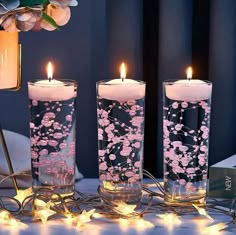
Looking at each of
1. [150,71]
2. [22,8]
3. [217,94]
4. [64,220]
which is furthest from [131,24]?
[64,220]

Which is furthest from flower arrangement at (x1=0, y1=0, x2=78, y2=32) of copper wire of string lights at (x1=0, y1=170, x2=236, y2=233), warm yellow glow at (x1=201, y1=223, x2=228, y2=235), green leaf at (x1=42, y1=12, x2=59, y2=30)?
warm yellow glow at (x1=201, y1=223, x2=228, y2=235)

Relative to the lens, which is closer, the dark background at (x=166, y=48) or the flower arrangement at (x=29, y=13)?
the flower arrangement at (x=29, y=13)

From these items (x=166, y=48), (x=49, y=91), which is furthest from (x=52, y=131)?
(x=166, y=48)

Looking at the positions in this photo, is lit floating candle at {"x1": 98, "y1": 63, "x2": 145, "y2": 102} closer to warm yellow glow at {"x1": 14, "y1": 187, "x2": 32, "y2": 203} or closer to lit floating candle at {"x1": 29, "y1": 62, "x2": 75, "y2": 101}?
lit floating candle at {"x1": 29, "y1": 62, "x2": 75, "y2": 101}

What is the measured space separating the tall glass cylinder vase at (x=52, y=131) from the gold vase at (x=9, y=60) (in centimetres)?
10

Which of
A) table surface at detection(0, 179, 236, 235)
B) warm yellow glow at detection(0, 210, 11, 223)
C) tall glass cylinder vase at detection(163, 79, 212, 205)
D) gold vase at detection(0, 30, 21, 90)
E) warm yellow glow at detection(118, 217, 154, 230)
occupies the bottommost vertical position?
table surface at detection(0, 179, 236, 235)

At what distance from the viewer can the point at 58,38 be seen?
1659mm

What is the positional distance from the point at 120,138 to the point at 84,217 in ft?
0.42

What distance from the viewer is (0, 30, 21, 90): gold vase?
1.16 m

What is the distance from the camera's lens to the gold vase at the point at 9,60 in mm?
1161

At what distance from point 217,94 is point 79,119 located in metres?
0.34

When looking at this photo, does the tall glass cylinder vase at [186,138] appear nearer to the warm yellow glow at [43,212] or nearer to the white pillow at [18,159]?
the warm yellow glow at [43,212]

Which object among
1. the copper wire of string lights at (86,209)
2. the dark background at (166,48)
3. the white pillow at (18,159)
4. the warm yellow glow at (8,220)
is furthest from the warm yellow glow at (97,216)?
the dark background at (166,48)

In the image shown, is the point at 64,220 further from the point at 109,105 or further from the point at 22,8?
the point at 22,8
